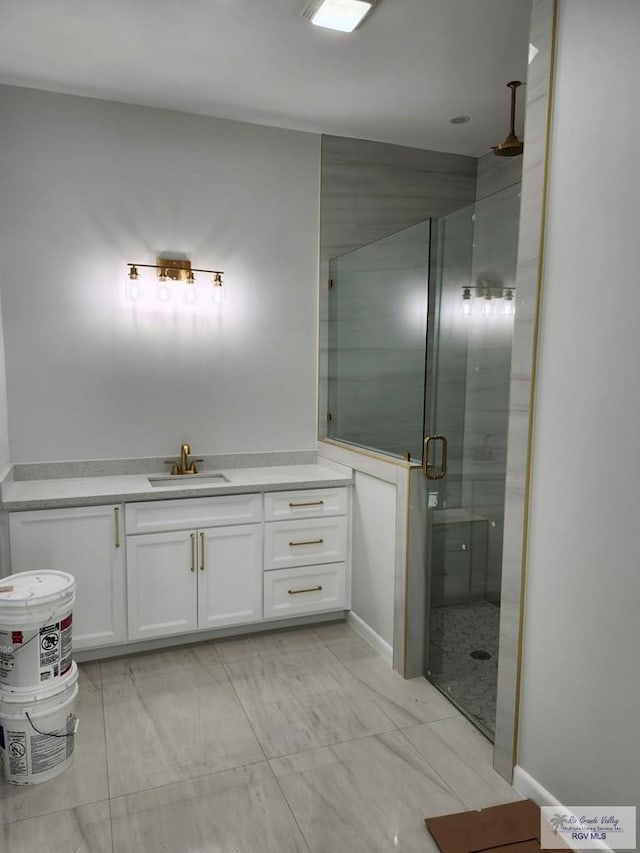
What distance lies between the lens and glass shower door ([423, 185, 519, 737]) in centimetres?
224

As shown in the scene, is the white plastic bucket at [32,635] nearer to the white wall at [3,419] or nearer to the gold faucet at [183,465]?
the white wall at [3,419]

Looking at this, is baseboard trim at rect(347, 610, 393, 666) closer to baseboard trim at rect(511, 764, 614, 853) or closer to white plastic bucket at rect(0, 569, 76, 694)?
baseboard trim at rect(511, 764, 614, 853)

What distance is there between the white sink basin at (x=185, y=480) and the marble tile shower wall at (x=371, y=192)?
739mm

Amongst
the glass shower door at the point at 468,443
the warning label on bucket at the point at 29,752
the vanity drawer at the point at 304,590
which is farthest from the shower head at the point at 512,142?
the warning label on bucket at the point at 29,752

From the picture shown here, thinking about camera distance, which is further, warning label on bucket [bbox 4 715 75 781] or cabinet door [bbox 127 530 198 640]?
cabinet door [bbox 127 530 198 640]

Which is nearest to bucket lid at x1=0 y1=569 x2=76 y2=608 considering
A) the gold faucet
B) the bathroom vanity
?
the bathroom vanity

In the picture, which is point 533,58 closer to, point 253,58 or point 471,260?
point 471,260

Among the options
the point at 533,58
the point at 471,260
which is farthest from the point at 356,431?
the point at 533,58

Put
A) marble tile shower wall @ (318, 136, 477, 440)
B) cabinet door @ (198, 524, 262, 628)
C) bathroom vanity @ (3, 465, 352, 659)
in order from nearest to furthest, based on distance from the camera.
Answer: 1. bathroom vanity @ (3, 465, 352, 659)
2. cabinet door @ (198, 524, 262, 628)
3. marble tile shower wall @ (318, 136, 477, 440)

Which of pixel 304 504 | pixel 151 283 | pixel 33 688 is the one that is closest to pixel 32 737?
pixel 33 688

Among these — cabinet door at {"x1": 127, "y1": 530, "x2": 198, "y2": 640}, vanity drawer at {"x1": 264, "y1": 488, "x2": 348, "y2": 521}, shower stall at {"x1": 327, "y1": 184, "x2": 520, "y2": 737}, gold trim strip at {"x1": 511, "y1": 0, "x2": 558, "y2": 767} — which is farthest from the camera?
vanity drawer at {"x1": 264, "y1": 488, "x2": 348, "y2": 521}

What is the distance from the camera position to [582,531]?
5.57ft

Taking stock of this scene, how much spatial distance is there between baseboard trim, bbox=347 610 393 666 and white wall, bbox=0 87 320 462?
107 cm

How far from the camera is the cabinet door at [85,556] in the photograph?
103 inches
